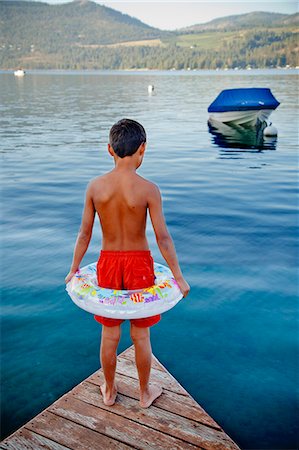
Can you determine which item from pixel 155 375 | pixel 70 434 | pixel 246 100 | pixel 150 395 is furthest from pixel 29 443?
pixel 246 100

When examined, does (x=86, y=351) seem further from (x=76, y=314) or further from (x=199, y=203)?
(x=199, y=203)

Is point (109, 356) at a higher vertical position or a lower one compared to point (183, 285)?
lower

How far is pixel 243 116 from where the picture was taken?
26.3 meters

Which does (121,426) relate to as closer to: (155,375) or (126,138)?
(155,375)

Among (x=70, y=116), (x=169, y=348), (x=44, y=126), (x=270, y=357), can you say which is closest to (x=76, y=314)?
(x=169, y=348)

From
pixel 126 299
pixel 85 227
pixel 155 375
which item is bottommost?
pixel 155 375

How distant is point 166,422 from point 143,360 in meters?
0.55

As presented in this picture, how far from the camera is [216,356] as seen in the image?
550cm

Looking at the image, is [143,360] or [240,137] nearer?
[143,360]

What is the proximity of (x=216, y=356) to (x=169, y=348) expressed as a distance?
0.62 m

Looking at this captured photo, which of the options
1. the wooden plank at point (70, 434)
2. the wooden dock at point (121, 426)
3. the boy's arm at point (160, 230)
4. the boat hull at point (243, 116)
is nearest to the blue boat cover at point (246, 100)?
the boat hull at point (243, 116)

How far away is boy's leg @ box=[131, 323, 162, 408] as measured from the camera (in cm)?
374

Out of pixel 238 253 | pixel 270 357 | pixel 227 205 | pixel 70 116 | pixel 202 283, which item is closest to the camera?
pixel 270 357

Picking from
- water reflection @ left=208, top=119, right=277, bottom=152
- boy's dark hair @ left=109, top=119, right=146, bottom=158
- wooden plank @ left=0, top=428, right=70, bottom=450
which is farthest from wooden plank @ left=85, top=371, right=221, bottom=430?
water reflection @ left=208, top=119, right=277, bottom=152
